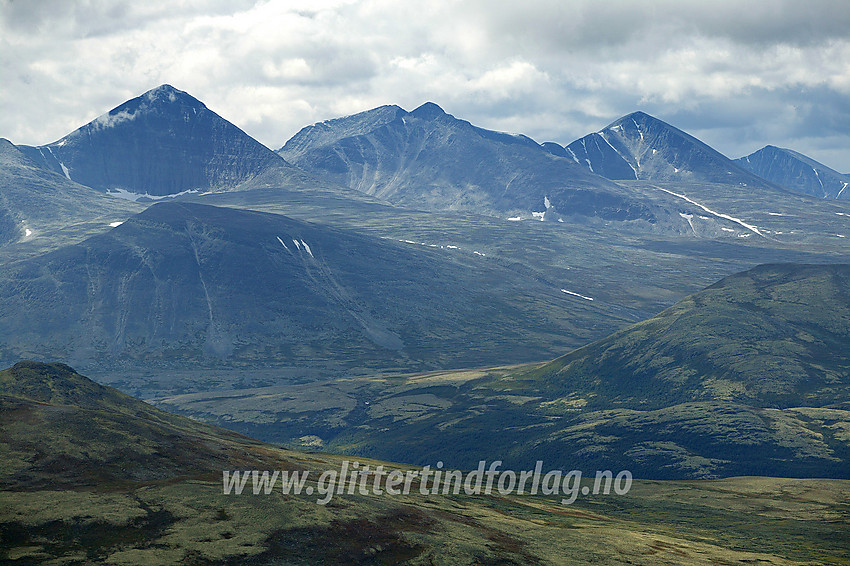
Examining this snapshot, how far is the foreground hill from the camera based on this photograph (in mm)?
109250

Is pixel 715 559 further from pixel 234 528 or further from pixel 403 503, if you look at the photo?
pixel 234 528

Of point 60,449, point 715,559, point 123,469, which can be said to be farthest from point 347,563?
point 715,559

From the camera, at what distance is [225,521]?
393 ft

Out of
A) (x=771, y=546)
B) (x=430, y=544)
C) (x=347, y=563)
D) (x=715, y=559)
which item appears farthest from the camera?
(x=771, y=546)

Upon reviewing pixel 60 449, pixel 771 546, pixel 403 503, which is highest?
pixel 60 449

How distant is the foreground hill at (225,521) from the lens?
10925 centimetres

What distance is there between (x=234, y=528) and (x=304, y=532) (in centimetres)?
1058

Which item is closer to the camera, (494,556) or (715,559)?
(494,556)

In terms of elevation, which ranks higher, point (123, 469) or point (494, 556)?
point (123, 469)

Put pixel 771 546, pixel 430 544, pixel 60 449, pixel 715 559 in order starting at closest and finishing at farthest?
pixel 430 544
pixel 60 449
pixel 715 559
pixel 771 546

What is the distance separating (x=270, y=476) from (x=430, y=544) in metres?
38.7

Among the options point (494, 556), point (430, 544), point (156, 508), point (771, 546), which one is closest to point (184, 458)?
point (156, 508)

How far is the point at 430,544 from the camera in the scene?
126m

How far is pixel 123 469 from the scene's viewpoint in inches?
5384
